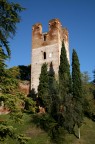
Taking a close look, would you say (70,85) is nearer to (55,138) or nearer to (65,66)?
(65,66)

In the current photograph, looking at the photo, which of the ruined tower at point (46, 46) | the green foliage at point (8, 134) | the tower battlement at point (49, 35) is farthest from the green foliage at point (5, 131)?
the tower battlement at point (49, 35)

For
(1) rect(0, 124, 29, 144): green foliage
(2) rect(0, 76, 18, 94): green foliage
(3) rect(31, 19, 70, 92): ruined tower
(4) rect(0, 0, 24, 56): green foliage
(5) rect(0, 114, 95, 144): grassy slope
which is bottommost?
(5) rect(0, 114, 95, 144): grassy slope

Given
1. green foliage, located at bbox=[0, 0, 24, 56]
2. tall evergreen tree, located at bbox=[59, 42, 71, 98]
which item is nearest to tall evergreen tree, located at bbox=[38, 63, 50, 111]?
tall evergreen tree, located at bbox=[59, 42, 71, 98]

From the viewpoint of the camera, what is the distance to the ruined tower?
4484cm

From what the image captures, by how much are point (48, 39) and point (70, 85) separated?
13197 millimetres

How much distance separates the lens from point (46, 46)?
46.9 m

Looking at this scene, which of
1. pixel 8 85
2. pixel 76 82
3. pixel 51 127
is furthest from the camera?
pixel 76 82

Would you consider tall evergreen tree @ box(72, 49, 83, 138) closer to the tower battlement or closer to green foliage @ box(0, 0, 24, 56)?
the tower battlement

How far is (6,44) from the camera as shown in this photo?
35.6 feet

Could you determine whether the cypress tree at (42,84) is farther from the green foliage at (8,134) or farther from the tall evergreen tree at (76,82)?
the green foliage at (8,134)

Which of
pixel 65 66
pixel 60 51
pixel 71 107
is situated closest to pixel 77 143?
pixel 71 107

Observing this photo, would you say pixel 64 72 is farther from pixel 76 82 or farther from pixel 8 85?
pixel 8 85

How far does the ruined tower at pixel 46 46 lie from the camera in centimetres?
4484

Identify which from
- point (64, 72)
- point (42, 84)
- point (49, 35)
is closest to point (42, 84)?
point (42, 84)
